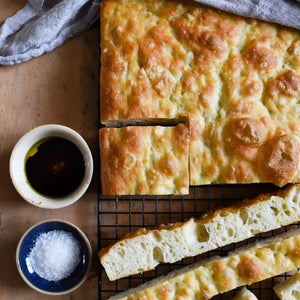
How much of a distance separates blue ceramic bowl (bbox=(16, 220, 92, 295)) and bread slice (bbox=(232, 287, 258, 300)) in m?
1.12

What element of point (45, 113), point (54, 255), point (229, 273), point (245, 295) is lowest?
point (245, 295)

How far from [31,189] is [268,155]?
1.69 meters

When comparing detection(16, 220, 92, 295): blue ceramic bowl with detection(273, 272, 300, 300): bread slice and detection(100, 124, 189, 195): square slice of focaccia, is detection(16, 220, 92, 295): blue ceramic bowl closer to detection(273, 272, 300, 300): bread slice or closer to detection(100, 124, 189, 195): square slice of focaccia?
detection(100, 124, 189, 195): square slice of focaccia

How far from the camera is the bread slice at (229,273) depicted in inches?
144

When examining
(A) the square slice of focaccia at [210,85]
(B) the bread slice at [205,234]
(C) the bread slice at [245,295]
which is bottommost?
(C) the bread slice at [245,295]

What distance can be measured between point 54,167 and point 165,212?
909 millimetres

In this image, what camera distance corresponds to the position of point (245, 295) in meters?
3.73

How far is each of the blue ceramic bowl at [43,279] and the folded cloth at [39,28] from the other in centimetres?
127

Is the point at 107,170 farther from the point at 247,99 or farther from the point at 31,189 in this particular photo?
the point at 247,99

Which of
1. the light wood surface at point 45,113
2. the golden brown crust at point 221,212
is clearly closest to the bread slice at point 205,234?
the golden brown crust at point 221,212

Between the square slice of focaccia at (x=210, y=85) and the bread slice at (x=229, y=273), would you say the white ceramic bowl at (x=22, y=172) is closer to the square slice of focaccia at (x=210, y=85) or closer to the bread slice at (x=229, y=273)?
the square slice of focaccia at (x=210, y=85)

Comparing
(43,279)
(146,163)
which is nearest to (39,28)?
(146,163)

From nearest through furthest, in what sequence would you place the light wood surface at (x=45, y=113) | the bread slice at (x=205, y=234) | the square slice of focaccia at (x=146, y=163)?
the square slice of focaccia at (x=146, y=163) → the bread slice at (x=205, y=234) → the light wood surface at (x=45, y=113)

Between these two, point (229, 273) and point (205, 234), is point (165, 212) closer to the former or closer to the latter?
point (205, 234)
